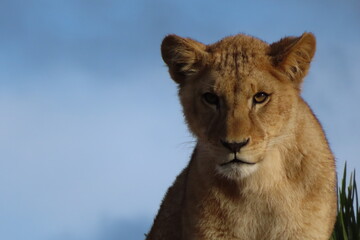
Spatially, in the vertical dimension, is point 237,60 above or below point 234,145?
above

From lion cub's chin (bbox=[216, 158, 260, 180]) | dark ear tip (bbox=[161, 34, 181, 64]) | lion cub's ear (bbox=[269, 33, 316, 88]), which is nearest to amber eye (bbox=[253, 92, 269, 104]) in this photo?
lion cub's ear (bbox=[269, 33, 316, 88])

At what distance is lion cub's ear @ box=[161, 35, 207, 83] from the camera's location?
4.55 m

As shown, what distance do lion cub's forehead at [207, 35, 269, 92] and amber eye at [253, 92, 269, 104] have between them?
0.34ft

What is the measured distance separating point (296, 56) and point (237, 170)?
876 mm

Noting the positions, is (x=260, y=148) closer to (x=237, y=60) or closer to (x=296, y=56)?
(x=237, y=60)

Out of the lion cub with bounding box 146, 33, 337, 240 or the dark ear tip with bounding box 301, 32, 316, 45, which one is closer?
the lion cub with bounding box 146, 33, 337, 240

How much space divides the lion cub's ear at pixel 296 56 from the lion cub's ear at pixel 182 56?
1.62 feet

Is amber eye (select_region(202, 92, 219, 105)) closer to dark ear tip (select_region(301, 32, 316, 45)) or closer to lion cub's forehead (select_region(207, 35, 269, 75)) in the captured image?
lion cub's forehead (select_region(207, 35, 269, 75))

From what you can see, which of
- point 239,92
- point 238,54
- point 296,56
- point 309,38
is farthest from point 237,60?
point 309,38

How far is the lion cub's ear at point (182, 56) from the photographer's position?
14.9 feet

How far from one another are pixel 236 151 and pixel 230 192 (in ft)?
1.79

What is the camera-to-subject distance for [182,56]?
15.0 ft

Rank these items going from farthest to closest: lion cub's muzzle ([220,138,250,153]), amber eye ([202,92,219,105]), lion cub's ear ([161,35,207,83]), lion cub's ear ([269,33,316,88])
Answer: lion cub's ear ([161,35,207,83]) → lion cub's ear ([269,33,316,88]) → amber eye ([202,92,219,105]) → lion cub's muzzle ([220,138,250,153])

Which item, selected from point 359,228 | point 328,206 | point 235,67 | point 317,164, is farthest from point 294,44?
point 359,228
